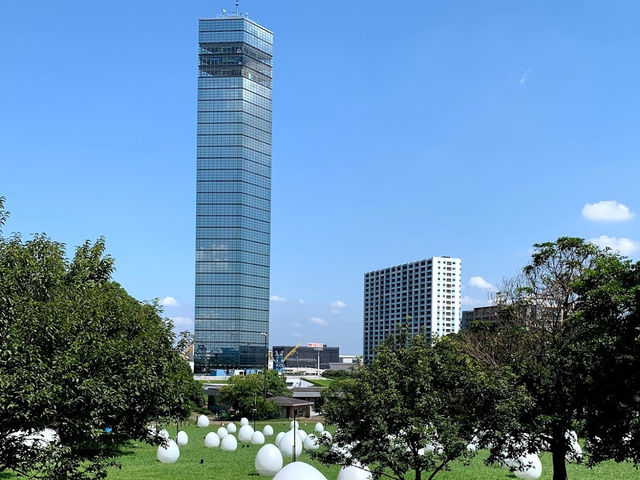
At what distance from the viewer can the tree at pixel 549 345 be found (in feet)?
95.6

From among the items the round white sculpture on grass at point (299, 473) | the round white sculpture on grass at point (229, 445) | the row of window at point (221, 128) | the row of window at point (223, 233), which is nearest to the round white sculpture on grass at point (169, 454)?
the round white sculpture on grass at point (229, 445)

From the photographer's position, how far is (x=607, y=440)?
25.6 metres

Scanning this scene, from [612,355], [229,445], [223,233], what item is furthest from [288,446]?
[223,233]

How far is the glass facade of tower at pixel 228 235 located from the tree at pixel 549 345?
15974 centimetres

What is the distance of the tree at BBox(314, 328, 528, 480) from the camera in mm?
24438

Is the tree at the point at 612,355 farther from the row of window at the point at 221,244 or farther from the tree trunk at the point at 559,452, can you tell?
the row of window at the point at 221,244

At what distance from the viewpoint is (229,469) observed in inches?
1658

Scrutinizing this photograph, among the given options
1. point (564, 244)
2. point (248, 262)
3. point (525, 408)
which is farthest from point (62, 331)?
point (248, 262)

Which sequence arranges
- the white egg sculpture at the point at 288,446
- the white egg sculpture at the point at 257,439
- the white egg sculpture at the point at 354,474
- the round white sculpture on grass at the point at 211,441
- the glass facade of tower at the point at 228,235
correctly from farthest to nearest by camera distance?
the glass facade of tower at the point at 228,235
the white egg sculpture at the point at 257,439
the round white sculpture on grass at the point at 211,441
the white egg sculpture at the point at 288,446
the white egg sculpture at the point at 354,474

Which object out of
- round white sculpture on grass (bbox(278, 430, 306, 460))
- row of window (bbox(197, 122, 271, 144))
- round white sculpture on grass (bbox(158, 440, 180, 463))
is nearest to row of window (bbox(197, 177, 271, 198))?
row of window (bbox(197, 122, 271, 144))

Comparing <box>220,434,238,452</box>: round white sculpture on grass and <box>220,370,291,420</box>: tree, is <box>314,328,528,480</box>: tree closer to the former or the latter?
<box>220,434,238,452</box>: round white sculpture on grass

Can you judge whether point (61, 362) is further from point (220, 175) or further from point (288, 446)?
point (220, 175)

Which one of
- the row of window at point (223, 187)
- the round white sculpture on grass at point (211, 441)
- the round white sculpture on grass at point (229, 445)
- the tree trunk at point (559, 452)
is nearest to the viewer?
the tree trunk at point (559, 452)

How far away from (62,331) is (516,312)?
876 inches
